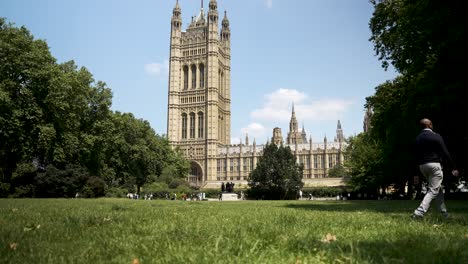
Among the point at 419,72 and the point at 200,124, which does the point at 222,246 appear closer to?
the point at 419,72

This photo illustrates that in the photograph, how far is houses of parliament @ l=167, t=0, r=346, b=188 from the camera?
110 meters

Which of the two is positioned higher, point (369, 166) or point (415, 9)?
point (415, 9)

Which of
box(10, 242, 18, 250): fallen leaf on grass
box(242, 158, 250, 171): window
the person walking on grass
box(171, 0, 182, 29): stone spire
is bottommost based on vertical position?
box(10, 242, 18, 250): fallen leaf on grass

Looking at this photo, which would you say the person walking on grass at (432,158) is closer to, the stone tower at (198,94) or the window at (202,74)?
the stone tower at (198,94)

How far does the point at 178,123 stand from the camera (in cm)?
11256

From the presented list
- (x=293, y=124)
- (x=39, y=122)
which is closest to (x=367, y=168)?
(x=39, y=122)

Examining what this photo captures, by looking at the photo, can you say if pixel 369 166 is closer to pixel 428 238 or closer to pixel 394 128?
pixel 394 128

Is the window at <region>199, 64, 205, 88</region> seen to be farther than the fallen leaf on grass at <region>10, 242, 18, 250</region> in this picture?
Yes

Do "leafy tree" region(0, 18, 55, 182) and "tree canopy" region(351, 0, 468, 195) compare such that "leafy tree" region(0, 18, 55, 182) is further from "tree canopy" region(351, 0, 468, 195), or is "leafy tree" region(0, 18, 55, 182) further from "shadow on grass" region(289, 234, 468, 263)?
"shadow on grass" region(289, 234, 468, 263)

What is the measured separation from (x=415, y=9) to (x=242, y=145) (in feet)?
335

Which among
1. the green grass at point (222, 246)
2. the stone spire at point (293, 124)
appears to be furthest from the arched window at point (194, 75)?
the green grass at point (222, 246)

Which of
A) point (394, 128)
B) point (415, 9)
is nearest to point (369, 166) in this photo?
point (394, 128)

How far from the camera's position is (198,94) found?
111m

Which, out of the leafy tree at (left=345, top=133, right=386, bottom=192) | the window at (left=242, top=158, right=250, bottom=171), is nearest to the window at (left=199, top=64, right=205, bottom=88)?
the window at (left=242, top=158, right=250, bottom=171)
